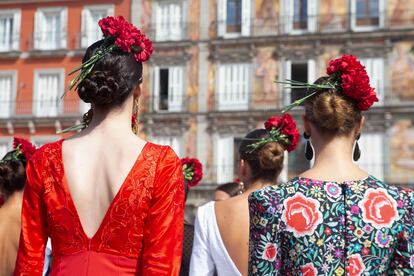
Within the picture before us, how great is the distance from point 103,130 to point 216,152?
2264 cm

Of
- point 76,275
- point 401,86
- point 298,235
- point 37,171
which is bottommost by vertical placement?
point 76,275

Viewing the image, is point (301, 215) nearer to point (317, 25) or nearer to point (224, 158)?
point (224, 158)

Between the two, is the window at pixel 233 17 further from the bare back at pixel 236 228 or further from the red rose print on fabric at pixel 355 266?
the red rose print on fabric at pixel 355 266

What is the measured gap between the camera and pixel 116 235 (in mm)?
2547

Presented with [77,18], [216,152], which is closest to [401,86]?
[216,152]

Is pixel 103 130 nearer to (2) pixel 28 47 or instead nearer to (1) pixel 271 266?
(1) pixel 271 266

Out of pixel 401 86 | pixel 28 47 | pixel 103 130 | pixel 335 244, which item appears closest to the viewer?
pixel 335 244

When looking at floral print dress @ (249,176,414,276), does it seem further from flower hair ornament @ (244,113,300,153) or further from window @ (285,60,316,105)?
window @ (285,60,316,105)

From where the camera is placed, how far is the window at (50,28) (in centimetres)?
2759

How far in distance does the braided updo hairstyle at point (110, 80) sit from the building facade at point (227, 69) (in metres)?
21.8

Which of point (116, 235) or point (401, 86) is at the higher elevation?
point (401, 86)

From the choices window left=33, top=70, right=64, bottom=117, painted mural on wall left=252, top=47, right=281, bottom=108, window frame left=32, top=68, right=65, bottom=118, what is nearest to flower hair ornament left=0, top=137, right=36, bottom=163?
painted mural on wall left=252, top=47, right=281, bottom=108

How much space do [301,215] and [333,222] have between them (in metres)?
0.12

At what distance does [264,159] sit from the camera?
400 centimetres
